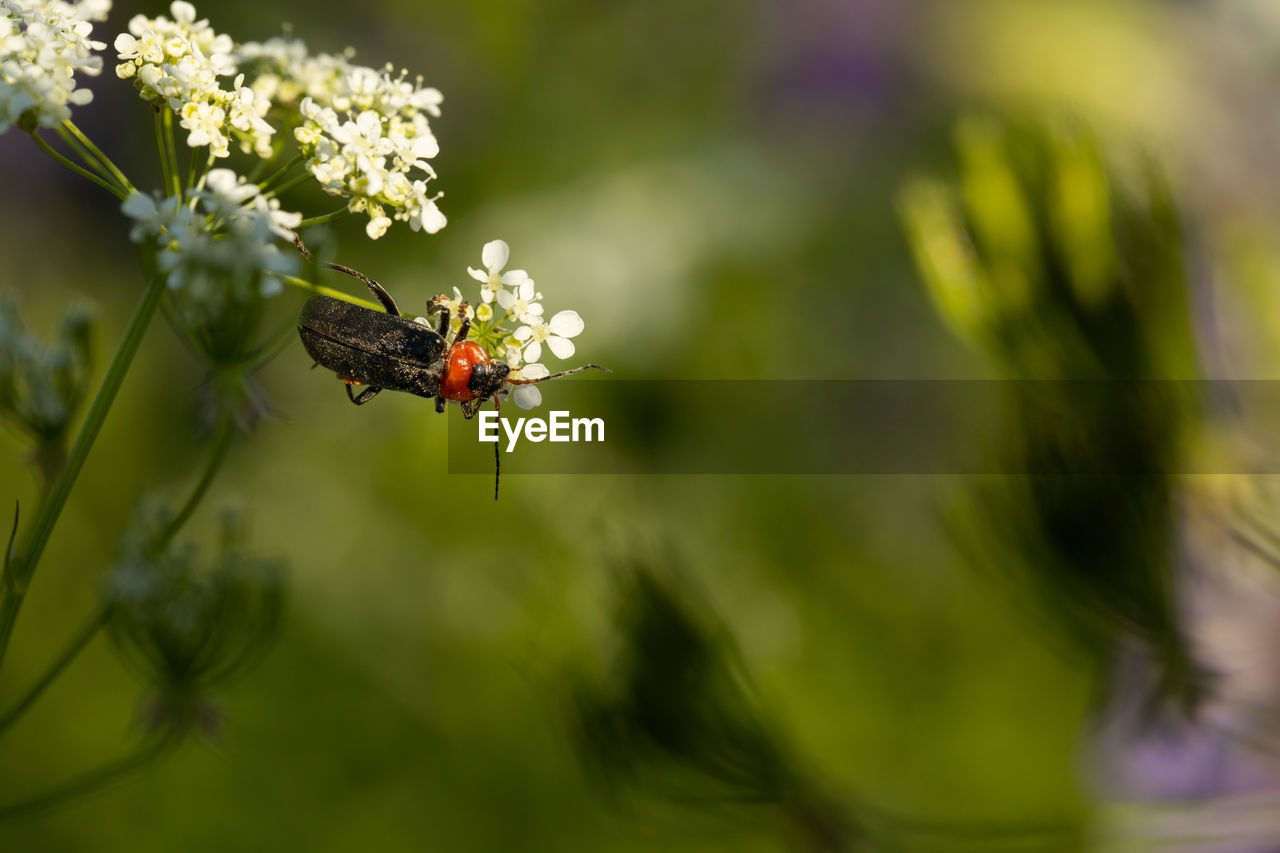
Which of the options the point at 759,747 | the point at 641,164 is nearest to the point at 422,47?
the point at 641,164

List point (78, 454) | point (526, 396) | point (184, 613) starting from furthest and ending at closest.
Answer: point (184, 613) < point (526, 396) < point (78, 454)

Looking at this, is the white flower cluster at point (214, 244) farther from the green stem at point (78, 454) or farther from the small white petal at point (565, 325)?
the small white petal at point (565, 325)

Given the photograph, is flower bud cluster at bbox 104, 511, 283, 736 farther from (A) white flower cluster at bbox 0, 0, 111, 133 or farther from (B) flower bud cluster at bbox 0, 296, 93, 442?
(A) white flower cluster at bbox 0, 0, 111, 133

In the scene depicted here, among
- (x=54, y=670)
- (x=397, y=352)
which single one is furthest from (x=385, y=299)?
(x=54, y=670)

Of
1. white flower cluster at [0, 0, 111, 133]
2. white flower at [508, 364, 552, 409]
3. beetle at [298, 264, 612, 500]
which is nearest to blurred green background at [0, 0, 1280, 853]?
beetle at [298, 264, 612, 500]

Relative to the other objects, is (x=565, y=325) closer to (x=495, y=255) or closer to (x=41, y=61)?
(x=495, y=255)

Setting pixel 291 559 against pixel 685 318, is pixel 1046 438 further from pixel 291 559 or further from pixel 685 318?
pixel 291 559
